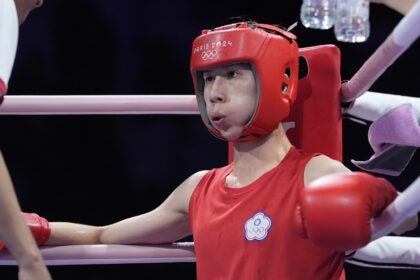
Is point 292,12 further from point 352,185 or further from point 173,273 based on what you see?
point 352,185

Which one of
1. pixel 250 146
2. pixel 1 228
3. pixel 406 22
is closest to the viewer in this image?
pixel 406 22

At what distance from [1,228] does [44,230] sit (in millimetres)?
459

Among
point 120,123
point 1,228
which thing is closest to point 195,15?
point 120,123

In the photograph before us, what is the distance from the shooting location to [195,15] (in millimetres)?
3250

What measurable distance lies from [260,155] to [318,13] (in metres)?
0.41

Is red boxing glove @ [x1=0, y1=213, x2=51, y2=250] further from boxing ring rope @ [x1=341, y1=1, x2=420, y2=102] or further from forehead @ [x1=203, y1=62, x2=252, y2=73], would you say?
boxing ring rope @ [x1=341, y1=1, x2=420, y2=102]

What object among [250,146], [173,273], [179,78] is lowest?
[173,273]

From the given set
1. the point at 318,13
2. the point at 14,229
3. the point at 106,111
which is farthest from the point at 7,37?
the point at 318,13

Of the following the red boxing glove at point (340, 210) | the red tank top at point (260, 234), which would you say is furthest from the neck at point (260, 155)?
the red boxing glove at point (340, 210)

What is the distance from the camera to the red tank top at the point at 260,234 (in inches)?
60.0

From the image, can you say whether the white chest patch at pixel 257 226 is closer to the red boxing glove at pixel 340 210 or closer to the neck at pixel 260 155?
the neck at pixel 260 155

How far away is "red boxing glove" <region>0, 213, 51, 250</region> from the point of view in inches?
68.1

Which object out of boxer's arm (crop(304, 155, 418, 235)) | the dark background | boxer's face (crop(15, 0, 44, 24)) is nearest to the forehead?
boxer's arm (crop(304, 155, 418, 235))

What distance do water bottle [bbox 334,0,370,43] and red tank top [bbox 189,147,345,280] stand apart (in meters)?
0.35
